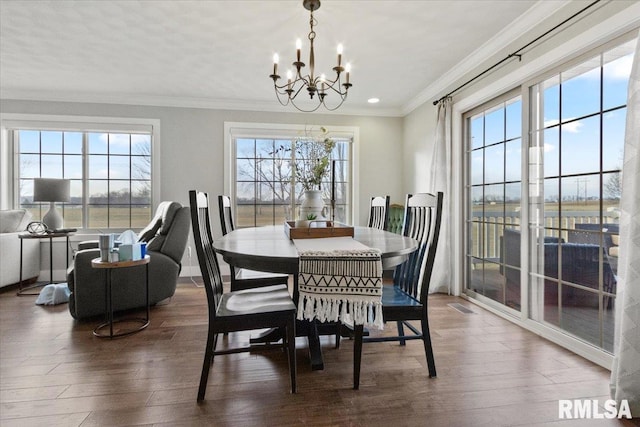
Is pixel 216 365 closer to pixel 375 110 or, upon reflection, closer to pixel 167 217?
pixel 167 217

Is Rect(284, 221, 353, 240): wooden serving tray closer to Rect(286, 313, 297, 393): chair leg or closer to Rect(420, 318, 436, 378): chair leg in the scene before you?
Rect(286, 313, 297, 393): chair leg

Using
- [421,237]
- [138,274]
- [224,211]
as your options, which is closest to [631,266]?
[421,237]

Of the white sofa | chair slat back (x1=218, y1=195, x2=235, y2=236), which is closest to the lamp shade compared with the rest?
the white sofa

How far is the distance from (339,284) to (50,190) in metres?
3.99

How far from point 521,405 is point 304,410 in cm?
107

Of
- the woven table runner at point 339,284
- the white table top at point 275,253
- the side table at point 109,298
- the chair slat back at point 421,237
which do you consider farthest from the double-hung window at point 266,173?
the woven table runner at point 339,284

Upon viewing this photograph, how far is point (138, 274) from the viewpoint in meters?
3.01

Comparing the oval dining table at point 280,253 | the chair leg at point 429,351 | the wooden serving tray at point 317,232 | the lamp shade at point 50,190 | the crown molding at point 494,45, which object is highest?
the crown molding at point 494,45

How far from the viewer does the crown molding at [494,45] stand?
7.74ft

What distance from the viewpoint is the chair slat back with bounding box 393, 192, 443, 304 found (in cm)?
189

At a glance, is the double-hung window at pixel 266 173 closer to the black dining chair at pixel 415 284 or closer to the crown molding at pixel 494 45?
the crown molding at pixel 494 45

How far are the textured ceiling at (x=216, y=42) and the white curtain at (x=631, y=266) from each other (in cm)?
130

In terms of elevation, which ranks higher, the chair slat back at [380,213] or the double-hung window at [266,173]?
the double-hung window at [266,173]

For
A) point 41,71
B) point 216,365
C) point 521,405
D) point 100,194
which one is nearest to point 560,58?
point 521,405
